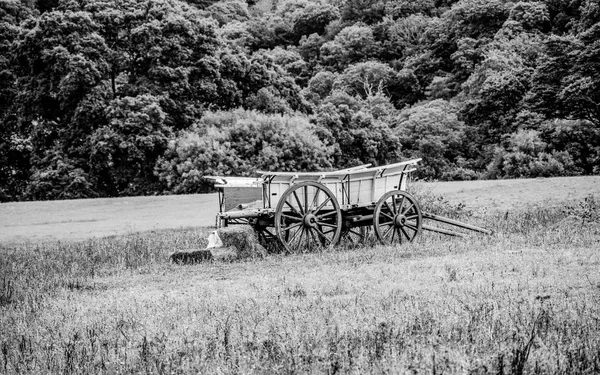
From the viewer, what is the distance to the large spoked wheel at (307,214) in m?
12.9

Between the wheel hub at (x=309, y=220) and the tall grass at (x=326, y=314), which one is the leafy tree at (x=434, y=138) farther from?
the tall grass at (x=326, y=314)

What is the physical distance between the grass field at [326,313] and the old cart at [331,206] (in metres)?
0.83

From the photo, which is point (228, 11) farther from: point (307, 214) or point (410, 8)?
point (307, 214)

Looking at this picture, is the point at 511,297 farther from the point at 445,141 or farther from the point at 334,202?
the point at 445,141

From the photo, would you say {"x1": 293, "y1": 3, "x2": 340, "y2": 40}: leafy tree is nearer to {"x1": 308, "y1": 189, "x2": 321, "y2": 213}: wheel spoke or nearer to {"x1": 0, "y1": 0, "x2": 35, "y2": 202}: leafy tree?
{"x1": 0, "y1": 0, "x2": 35, "y2": 202}: leafy tree

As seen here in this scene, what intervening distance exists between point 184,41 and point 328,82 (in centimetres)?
2699

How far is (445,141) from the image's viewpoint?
167 feet

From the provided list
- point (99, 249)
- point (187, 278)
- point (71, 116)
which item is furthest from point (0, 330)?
point (71, 116)

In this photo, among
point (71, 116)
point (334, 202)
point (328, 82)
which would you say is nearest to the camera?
point (334, 202)

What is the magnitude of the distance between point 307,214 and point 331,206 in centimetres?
102

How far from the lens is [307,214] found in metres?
13.0

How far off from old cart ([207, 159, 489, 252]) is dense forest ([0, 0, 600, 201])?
24.2 meters

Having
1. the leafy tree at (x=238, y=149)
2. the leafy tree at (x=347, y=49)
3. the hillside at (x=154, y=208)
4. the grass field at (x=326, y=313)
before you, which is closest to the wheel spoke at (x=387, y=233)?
Answer: the grass field at (x=326, y=313)

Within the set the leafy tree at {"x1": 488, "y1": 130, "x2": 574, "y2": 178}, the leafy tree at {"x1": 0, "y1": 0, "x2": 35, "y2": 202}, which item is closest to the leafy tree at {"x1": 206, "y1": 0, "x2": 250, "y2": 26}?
the leafy tree at {"x1": 0, "y1": 0, "x2": 35, "y2": 202}
